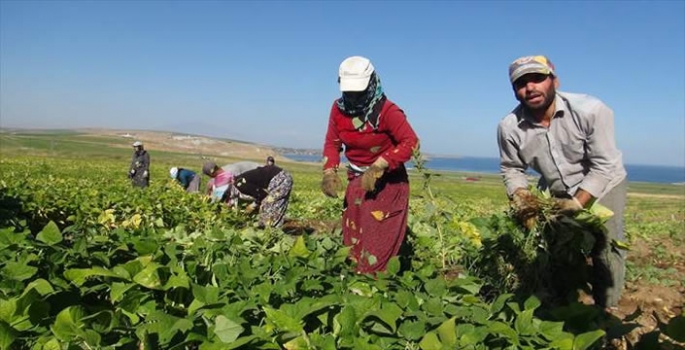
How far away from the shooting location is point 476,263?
3088mm

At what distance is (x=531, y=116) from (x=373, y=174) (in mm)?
926

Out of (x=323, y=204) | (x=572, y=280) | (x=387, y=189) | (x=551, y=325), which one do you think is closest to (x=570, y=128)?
(x=572, y=280)

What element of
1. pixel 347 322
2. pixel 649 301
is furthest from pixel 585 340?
pixel 649 301

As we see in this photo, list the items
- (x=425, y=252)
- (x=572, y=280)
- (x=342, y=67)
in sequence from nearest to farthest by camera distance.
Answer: (x=572, y=280) → (x=342, y=67) → (x=425, y=252)

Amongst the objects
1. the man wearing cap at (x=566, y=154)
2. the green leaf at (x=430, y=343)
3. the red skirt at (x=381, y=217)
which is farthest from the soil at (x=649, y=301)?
the green leaf at (x=430, y=343)

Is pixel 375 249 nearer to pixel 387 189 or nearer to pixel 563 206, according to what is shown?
pixel 387 189

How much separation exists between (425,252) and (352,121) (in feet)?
3.88

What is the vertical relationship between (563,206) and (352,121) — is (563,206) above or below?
below

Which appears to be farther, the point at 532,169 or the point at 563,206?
the point at 532,169

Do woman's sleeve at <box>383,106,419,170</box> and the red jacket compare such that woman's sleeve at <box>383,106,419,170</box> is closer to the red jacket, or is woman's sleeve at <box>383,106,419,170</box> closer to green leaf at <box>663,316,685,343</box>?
the red jacket

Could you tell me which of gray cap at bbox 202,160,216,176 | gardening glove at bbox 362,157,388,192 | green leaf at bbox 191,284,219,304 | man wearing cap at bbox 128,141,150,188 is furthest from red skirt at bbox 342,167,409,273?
man wearing cap at bbox 128,141,150,188

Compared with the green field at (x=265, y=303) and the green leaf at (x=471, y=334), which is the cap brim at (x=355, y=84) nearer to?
the green field at (x=265, y=303)

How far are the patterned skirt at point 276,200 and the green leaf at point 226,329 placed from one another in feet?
15.1

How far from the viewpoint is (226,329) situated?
142 cm
